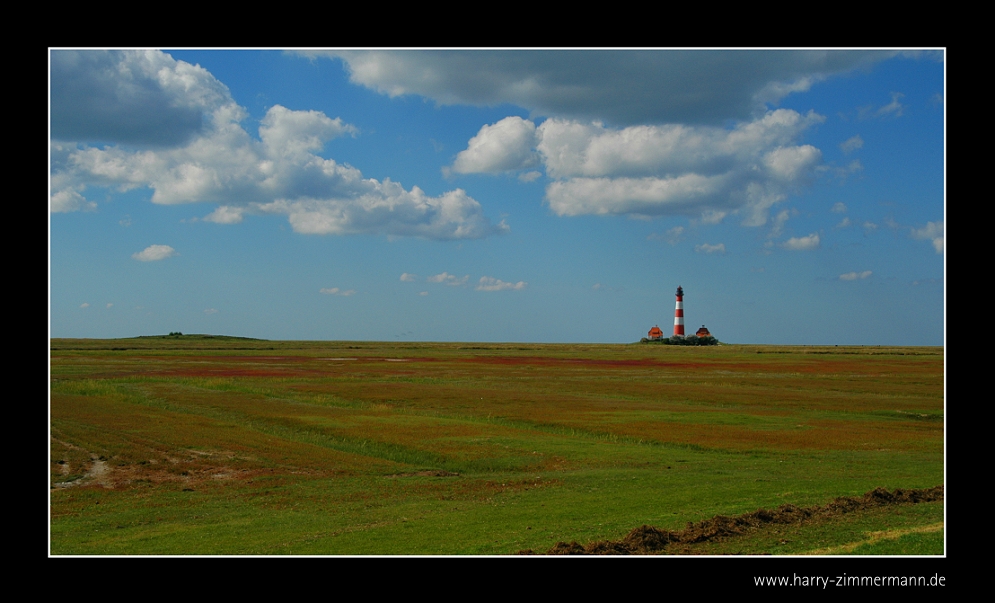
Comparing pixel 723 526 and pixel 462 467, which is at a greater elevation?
pixel 723 526

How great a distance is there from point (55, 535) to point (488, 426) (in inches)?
916

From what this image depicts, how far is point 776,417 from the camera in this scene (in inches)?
1569

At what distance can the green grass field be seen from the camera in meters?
14.2

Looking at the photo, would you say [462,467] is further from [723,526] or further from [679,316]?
[679,316]

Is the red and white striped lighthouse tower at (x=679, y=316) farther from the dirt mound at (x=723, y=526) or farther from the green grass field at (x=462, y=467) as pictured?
the dirt mound at (x=723, y=526)

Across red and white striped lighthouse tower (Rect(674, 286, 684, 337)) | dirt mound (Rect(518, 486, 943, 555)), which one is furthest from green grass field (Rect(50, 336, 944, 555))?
red and white striped lighthouse tower (Rect(674, 286, 684, 337))

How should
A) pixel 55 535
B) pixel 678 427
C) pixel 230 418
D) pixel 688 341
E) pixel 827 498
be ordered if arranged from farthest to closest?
pixel 688 341 < pixel 230 418 < pixel 678 427 < pixel 827 498 < pixel 55 535

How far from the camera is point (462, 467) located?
25250 millimetres

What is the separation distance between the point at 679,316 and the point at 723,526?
18710cm

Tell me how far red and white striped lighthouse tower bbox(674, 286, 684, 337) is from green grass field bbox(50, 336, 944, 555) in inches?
5386

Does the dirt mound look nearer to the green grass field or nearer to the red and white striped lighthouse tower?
the green grass field

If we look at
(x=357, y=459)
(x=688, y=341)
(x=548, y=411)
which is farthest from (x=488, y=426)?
(x=688, y=341)

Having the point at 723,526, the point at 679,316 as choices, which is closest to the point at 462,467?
the point at 723,526

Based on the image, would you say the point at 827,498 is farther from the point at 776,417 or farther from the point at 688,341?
the point at 688,341
